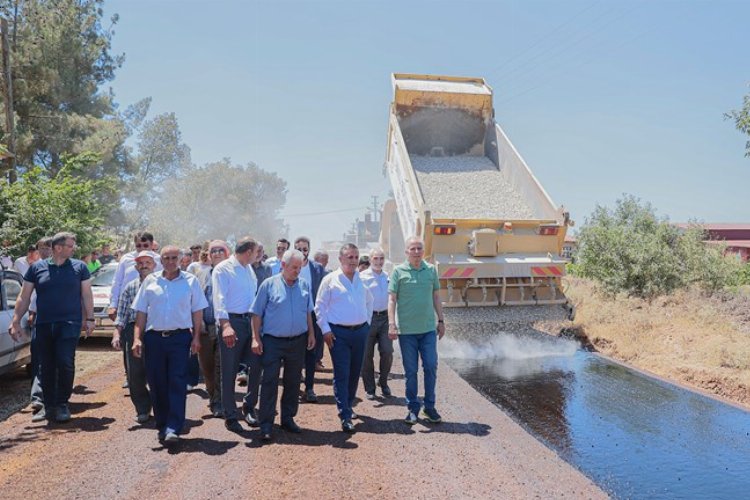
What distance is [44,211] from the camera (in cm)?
1051

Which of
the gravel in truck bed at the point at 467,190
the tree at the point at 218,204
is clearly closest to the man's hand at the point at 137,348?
the gravel in truck bed at the point at 467,190

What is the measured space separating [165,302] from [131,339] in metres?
1.05

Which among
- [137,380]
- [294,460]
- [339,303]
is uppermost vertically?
[339,303]

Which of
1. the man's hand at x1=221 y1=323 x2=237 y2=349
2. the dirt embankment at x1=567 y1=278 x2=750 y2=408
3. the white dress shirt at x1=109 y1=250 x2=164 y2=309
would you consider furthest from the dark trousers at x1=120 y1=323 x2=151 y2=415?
the dirt embankment at x1=567 y1=278 x2=750 y2=408

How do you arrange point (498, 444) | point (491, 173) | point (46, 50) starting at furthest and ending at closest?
point (46, 50), point (491, 173), point (498, 444)

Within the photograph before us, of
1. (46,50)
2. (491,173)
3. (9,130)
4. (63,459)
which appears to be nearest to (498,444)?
(63,459)

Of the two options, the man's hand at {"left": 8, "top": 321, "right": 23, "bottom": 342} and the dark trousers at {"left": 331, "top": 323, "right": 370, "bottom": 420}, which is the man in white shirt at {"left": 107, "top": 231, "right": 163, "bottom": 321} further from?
the dark trousers at {"left": 331, "top": 323, "right": 370, "bottom": 420}

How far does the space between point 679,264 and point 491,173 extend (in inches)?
257

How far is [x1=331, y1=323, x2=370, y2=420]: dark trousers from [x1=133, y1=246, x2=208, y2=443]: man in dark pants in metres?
1.23

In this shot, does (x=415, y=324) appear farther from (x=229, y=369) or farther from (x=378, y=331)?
(x=229, y=369)

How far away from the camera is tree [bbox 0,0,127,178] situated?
61.1 feet

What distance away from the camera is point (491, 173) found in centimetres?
1121

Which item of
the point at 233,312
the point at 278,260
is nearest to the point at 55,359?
the point at 233,312

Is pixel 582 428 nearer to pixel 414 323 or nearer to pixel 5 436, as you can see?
pixel 414 323
